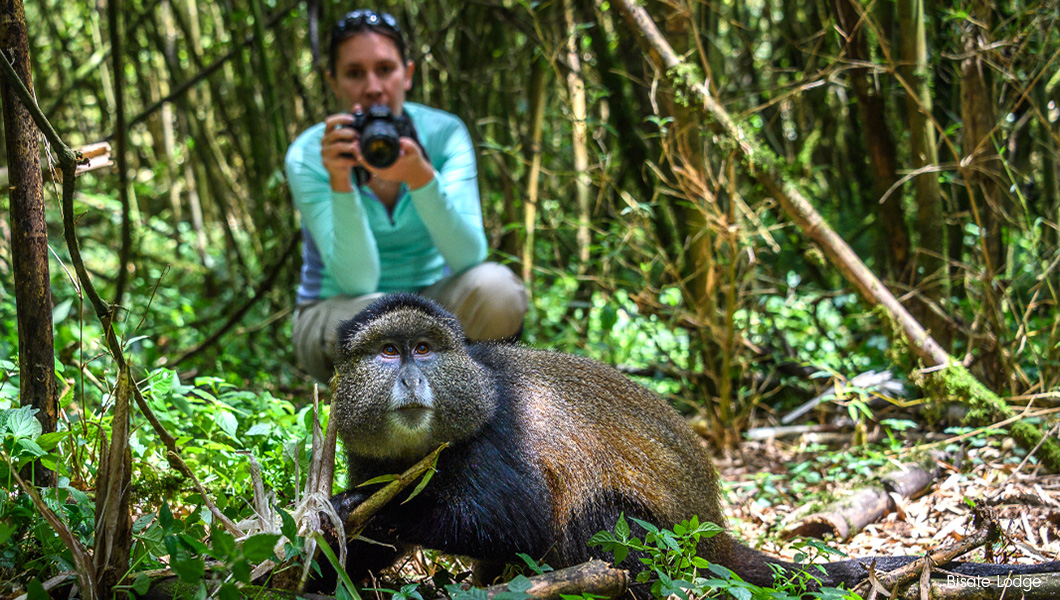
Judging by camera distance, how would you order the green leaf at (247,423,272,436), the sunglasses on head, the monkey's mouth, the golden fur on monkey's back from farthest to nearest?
the sunglasses on head < the green leaf at (247,423,272,436) < the golden fur on monkey's back < the monkey's mouth

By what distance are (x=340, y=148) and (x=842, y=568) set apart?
2690mm

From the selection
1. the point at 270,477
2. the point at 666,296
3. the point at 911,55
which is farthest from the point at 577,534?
the point at 911,55

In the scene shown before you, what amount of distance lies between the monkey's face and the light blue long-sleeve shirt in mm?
1515

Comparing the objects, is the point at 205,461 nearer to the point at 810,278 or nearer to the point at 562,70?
the point at 562,70

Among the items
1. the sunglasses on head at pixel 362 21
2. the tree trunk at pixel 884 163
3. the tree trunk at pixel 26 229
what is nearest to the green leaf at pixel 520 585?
the tree trunk at pixel 26 229

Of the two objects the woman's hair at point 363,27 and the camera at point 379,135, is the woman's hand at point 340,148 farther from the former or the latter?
the woman's hair at point 363,27

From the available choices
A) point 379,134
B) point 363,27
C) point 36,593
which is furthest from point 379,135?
point 36,593

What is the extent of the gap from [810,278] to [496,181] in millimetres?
2787

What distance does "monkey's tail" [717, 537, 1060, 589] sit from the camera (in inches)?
93.9

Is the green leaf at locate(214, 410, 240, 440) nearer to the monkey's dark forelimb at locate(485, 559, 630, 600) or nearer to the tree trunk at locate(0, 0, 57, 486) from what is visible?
the tree trunk at locate(0, 0, 57, 486)

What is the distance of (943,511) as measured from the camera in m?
3.41

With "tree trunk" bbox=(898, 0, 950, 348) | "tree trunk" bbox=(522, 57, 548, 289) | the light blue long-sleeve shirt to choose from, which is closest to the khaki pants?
the light blue long-sleeve shirt

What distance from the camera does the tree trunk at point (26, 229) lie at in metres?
2.13

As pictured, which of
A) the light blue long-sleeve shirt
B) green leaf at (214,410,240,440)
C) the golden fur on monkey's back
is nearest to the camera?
the golden fur on monkey's back
